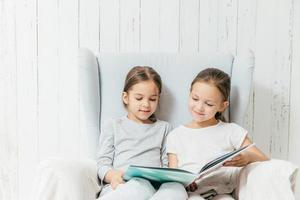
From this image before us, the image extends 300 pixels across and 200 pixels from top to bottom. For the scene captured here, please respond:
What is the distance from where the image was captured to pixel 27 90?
2326 millimetres

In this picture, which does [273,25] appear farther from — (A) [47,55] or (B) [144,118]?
(A) [47,55]

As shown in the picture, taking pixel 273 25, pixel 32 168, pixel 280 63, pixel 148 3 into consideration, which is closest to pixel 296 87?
pixel 280 63

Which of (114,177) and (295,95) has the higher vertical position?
(295,95)

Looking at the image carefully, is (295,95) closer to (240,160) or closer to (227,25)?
(227,25)

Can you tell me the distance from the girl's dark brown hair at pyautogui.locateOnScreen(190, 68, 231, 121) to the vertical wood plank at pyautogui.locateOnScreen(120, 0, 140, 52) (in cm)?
51

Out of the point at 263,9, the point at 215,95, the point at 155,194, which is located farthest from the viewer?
the point at 263,9

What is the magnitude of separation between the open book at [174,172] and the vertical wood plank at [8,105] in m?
0.91

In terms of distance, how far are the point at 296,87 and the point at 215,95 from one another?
666 millimetres

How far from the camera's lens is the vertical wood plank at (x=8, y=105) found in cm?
229

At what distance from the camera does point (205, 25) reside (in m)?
2.29

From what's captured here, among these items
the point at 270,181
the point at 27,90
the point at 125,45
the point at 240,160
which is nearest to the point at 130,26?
the point at 125,45

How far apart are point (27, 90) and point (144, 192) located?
100cm

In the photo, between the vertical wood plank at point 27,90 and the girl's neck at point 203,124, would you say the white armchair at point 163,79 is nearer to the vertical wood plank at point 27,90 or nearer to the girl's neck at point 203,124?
the girl's neck at point 203,124

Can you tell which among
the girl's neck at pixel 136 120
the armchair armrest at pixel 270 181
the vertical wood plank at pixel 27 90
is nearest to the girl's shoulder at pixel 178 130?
the girl's neck at pixel 136 120
